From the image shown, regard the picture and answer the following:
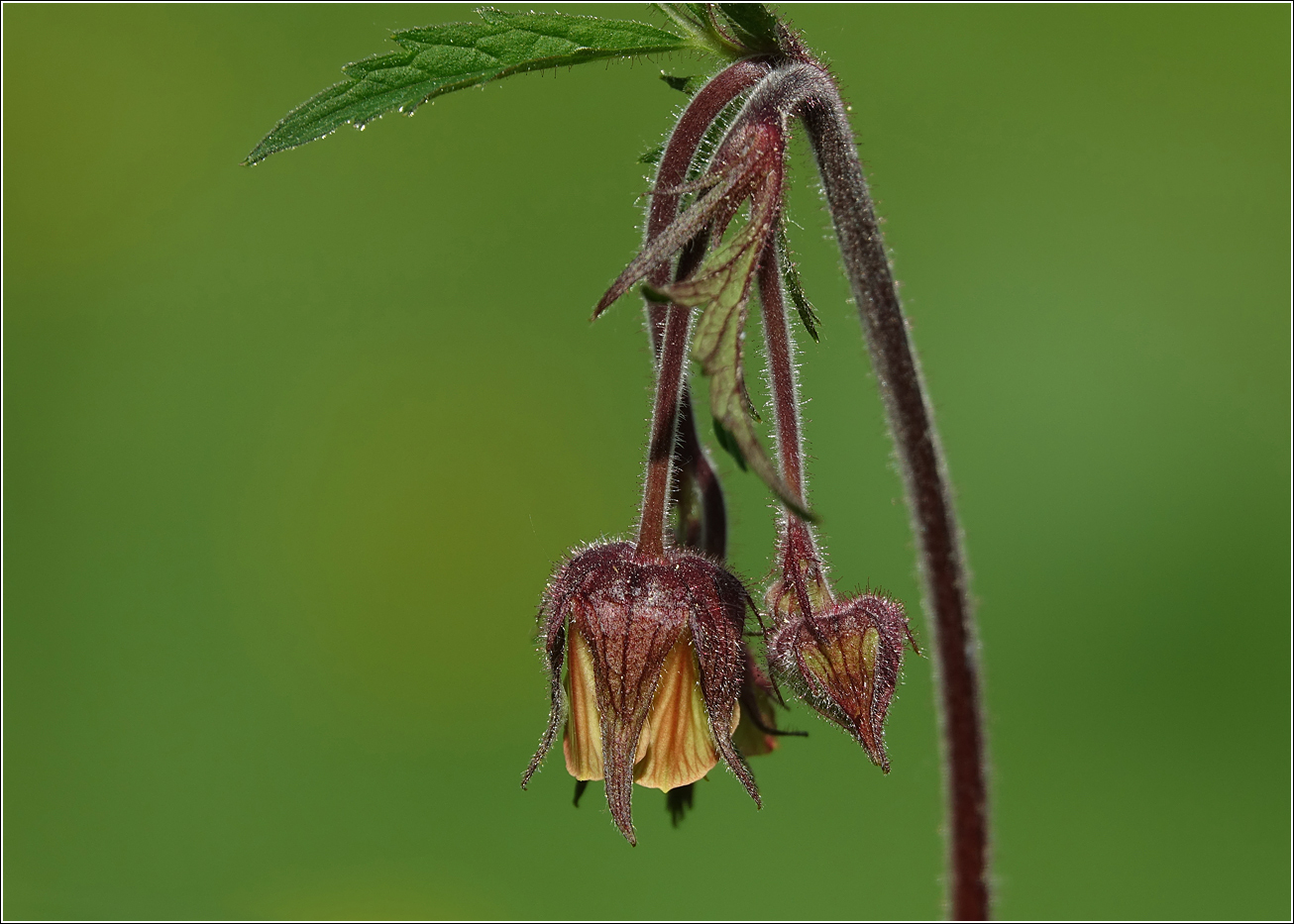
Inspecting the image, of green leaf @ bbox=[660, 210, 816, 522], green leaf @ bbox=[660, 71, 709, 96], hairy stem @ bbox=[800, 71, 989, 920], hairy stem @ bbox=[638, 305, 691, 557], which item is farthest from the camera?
green leaf @ bbox=[660, 71, 709, 96]

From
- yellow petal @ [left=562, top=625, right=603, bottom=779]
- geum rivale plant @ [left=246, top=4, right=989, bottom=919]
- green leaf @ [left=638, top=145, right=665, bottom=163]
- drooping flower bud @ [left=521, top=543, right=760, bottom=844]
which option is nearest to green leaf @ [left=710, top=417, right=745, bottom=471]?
geum rivale plant @ [left=246, top=4, right=989, bottom=919]

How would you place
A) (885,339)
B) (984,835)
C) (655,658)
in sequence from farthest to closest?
(984,835), (885,339), (655,658)

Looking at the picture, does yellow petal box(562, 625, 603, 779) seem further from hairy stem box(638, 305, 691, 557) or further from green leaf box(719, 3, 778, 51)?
green leaf box(719, 3, 778, 51)

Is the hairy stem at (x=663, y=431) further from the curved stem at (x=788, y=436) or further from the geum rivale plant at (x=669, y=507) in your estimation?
the curved stem at (x=788, y=436)

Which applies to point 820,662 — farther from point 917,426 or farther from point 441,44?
point 441,44

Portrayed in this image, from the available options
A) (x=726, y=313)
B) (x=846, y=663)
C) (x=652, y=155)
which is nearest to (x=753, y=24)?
(x=652, y=155)

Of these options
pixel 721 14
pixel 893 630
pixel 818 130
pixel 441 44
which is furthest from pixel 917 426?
pixel 441 44

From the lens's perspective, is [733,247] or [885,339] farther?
[885,339]
